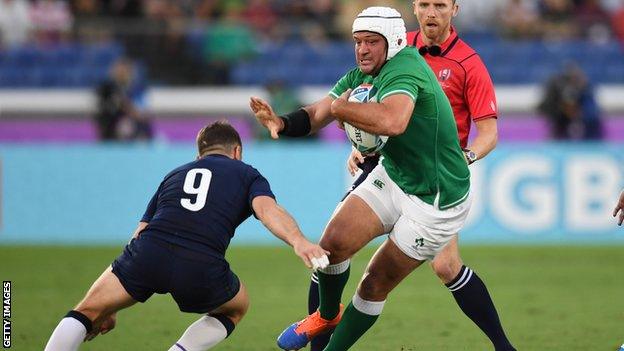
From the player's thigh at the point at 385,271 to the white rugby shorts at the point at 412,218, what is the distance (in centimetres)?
5

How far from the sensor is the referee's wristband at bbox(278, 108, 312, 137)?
7453mm

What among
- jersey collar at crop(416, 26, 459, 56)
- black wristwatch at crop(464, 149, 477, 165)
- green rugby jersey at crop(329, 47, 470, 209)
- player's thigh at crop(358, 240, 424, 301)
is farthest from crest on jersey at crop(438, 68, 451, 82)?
player's thigh at crop(358, 240, 424, 301)

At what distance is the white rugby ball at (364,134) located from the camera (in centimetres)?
712

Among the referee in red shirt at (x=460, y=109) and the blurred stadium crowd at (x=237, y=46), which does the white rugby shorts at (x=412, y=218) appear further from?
the blurred stadium crowd at (x=237, y=46)

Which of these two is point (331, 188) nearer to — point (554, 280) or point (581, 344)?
point (554, 280)

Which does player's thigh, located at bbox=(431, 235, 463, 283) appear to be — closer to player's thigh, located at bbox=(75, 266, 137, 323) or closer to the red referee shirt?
the red referee shirt

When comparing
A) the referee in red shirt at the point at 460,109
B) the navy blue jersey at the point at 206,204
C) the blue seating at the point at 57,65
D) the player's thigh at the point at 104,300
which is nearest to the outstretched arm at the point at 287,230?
the navy blue jersey at the point at 206,204

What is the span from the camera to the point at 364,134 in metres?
7.14

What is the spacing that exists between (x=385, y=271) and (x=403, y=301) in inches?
170

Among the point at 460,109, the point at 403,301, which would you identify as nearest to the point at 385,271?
the point at 460,109

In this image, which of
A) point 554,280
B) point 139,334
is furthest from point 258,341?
point 554,280

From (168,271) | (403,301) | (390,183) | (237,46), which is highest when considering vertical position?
(390,183)

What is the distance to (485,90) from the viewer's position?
8.16m

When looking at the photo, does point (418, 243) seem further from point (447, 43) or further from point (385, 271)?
point (447, 43)
